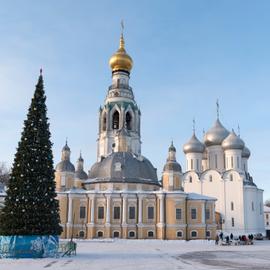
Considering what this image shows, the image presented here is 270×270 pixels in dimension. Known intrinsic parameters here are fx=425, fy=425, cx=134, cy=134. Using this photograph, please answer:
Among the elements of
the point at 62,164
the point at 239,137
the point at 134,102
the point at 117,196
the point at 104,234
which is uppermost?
the point at 134,102

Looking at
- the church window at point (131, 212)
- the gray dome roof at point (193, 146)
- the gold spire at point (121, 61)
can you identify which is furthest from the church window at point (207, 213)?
the gold spire at point (121, 61)

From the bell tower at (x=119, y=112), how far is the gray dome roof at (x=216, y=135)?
12716 millimetres

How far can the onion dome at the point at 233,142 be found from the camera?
68188 mm

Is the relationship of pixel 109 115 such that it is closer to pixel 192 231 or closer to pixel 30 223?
pixel 192 231

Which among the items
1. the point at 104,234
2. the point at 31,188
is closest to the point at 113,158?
the point at 104,234

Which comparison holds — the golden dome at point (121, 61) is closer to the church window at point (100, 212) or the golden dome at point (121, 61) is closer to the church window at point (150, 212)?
the church window at point (100, 212)

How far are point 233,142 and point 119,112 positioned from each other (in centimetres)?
1896

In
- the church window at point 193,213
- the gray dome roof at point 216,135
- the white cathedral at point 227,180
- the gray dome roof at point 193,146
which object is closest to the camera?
the church window at point 193,213

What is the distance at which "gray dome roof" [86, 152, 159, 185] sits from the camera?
55.2 meters

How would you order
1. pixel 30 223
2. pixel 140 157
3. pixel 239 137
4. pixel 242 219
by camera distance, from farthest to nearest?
1. pixel 239 137
2. pixel 242 219
3. pixel 140 157
4. pixel 30 223

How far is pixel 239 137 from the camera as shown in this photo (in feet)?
229

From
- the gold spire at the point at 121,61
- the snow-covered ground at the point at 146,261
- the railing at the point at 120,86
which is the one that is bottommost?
the snow-covered ground at the point at 146,261

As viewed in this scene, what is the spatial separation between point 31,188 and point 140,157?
35.6 meters

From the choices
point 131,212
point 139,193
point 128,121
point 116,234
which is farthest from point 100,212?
point 128,121
